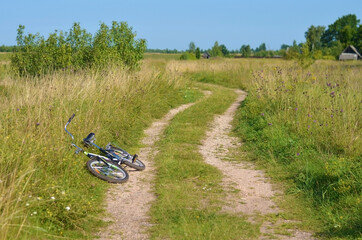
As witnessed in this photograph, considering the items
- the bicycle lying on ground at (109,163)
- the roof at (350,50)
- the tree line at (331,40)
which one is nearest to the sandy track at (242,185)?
the bicycle lying on ground at (109,163)

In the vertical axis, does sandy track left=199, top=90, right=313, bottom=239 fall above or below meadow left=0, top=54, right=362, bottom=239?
below

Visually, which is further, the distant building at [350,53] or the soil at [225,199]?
the distant building at [350,53]

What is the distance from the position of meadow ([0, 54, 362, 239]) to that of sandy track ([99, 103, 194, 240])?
0.51 feet

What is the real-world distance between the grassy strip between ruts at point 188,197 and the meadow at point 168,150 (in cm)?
2

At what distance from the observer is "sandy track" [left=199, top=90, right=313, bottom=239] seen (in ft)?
19.4

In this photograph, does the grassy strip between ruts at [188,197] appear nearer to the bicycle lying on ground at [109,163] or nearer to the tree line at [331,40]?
the bicycle lying on ground at [109,163]

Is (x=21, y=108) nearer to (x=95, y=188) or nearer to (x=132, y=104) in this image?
(x=95, y=188)

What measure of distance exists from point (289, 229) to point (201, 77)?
22.6 metres

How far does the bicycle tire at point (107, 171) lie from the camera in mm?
7098

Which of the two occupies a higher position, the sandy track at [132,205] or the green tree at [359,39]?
the green tree at [359,39]

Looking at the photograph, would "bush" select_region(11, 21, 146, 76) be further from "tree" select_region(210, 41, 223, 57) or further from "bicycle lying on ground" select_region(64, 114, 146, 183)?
"tree" select_region(210, 41, 223, 57)

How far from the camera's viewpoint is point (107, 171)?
7352 mm

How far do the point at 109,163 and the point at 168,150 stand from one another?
198 cm

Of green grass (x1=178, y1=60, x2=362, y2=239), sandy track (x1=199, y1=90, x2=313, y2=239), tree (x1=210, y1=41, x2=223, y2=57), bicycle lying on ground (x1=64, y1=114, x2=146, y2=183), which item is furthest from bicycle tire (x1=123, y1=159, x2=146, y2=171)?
tree (x1=210, y1=41, x2=223, y2=57)
